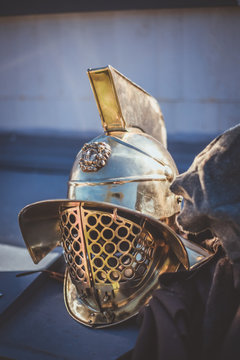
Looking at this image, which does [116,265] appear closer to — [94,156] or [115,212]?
[115,212]

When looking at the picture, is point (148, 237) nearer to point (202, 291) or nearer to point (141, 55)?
point (202, 291)

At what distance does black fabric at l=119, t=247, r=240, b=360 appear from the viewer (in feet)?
2.40

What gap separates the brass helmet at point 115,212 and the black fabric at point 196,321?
6.9 inches

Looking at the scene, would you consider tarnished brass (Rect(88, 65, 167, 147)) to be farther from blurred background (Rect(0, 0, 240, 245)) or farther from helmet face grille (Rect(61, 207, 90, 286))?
blurred background (Rect(0, 0, 240, 245))

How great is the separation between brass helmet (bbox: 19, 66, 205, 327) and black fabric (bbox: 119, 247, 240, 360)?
0.18m

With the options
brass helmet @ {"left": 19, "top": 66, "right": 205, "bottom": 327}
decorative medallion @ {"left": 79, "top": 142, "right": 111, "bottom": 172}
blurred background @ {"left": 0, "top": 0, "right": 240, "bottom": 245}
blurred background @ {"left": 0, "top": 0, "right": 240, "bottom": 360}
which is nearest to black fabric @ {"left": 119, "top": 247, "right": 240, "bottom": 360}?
brass helmet @ {"left": 19, "top": 66, "right": 205, "bottom": 327}

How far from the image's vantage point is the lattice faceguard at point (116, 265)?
3.39 ft

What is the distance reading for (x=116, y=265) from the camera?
104cm

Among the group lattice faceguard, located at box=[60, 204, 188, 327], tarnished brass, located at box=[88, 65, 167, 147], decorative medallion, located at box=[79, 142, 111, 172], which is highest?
tarnished brass, located at box=[88, 65, 167, 147]

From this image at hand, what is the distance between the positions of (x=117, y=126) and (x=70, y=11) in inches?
103

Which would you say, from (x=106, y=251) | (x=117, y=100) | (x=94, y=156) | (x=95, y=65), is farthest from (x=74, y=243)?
(x=95, y=65)

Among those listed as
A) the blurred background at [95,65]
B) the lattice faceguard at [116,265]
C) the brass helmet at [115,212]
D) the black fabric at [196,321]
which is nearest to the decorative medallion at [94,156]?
the brass helmet at [115,212]

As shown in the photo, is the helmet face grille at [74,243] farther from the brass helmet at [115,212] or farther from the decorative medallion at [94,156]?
the decorative medallion at [94,156]

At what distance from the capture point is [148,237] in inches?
41.7
